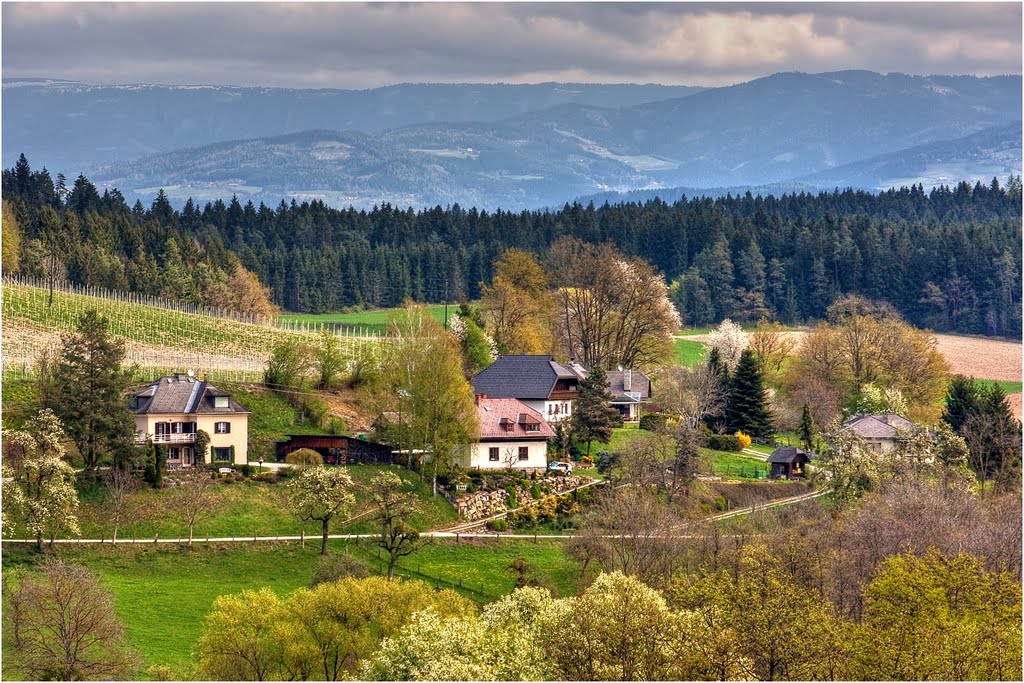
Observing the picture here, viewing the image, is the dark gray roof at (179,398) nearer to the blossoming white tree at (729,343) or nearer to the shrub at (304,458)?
the shrub at (304,458)

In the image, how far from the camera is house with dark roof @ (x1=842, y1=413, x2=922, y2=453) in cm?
8230

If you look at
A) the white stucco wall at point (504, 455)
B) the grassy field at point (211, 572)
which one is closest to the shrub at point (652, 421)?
the white stucco wall at point (504, 455)

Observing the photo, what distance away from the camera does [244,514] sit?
218ft

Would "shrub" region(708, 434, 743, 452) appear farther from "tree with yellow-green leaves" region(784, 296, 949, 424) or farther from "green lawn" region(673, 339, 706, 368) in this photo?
"green lawn" region(673, 339, 706, 368)

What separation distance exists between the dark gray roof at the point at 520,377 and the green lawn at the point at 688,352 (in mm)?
28927

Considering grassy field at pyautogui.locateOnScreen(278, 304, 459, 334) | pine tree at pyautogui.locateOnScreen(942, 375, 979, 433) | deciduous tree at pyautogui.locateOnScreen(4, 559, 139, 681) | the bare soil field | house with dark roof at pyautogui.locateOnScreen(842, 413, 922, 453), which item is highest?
grassy field at pyautogui.locateOnScreen(278, 304, 459, 334)

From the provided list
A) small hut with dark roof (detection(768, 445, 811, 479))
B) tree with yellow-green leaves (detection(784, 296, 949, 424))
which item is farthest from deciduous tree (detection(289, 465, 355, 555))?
tree with yellow-green leaves (detection(784, 296, 949, 424))

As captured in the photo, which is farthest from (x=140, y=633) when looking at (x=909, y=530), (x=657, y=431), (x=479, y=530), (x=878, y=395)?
(x=878, y=395)

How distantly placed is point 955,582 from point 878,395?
1878 inches

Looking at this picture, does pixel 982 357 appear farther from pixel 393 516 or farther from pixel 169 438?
pixel 169 438

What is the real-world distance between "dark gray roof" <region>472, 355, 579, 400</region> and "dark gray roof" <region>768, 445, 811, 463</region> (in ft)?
42.2

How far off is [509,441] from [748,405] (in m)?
19.8

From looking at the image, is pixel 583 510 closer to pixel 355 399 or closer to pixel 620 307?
pixel 355 399

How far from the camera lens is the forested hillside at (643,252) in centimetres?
15612
